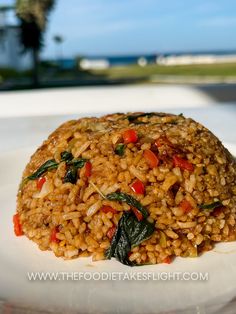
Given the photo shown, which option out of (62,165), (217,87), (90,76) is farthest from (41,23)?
(62,165)

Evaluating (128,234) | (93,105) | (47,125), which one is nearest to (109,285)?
(128,234)

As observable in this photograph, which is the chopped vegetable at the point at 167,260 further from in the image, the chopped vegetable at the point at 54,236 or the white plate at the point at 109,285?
the chopped vegetable at the point at 54,236

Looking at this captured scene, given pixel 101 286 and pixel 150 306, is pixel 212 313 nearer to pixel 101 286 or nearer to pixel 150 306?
pixel 150 306

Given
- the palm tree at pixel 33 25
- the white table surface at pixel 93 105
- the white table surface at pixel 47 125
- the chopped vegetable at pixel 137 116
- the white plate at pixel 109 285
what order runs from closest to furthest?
the white plate at pixel 109 285
the chopped vegetable at pixel 137 116
the white table surface at pixel 47 125
the white table surface at pixel 93 105
the palm tree at pixel 33 25

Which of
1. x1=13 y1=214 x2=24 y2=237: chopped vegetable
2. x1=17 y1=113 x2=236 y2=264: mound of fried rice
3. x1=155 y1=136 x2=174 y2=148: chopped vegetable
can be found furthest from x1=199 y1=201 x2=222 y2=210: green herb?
x1=13 y1=214 x2=24 y2=237: chopped vegetable

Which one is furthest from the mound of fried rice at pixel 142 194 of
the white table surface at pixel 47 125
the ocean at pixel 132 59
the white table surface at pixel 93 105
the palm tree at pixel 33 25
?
the ocean at pixel 132 59

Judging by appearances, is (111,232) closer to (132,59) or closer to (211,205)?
(211,205)
